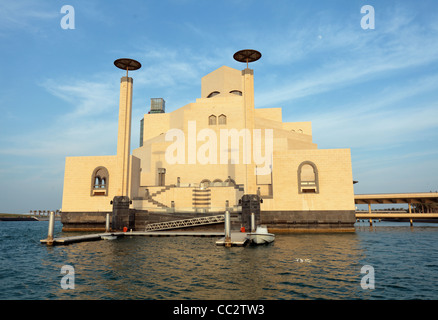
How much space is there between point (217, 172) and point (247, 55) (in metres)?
20.6

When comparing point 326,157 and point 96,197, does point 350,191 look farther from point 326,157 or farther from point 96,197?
point 96,197

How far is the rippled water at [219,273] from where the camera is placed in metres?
11.3

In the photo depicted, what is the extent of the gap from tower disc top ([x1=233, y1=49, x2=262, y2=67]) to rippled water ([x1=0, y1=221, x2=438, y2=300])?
25359 mm

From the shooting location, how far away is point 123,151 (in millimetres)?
39875

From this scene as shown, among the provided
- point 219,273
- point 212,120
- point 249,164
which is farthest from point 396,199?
point 219,273

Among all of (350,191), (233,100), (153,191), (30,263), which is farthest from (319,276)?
(233,100)

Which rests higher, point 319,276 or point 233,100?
point 233,100

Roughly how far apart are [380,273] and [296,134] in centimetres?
4504

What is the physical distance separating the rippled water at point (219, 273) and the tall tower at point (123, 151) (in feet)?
49.1

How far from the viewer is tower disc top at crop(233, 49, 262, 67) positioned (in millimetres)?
37384

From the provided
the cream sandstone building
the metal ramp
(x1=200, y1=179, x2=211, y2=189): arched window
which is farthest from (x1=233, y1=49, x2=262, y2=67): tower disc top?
the metal ramp

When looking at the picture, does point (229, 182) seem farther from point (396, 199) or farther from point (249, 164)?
point (396, 199)

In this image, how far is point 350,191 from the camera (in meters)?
38.6

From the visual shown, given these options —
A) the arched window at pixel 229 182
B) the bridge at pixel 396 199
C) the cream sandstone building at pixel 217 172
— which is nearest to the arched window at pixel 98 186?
the cream sandstone building at pixel 217 172
